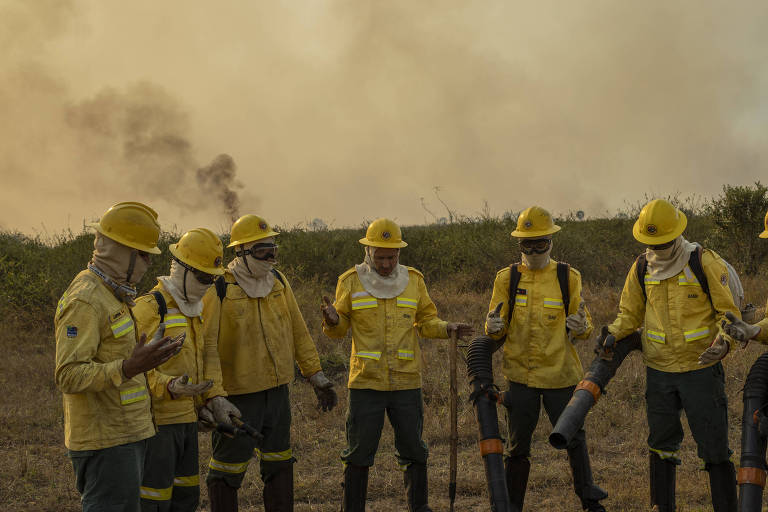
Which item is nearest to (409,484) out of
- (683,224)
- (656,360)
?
(656,360)

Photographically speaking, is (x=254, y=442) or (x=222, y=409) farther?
(x=254, y=442)

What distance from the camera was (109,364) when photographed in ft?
10.9

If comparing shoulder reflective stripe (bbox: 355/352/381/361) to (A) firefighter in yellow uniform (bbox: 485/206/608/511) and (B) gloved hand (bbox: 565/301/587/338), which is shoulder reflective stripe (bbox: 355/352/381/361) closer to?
(A) firefighter in yellow uniform (bbox: 485/206/608/511)

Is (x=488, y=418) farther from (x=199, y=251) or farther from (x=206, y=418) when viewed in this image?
(x=199, y=251)

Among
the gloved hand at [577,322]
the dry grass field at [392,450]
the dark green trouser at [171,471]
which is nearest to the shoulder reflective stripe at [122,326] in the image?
the dark green trouser at [171,471]

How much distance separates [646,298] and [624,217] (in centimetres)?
2212

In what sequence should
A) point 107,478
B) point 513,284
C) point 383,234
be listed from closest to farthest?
point 107,478 → point 383,234 → point 513,284

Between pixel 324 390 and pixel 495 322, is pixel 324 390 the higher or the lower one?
the lower one

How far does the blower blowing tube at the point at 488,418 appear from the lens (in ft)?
16.4

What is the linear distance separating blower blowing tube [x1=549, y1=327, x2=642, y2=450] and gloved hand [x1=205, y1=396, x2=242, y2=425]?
7.54 feet

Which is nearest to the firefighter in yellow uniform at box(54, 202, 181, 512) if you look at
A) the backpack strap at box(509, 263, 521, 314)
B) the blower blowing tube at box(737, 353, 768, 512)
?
the backpack strap at box(509, 263, 521, 314)

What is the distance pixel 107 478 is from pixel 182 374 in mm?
1025

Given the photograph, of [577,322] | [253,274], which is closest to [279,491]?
A: [253,274]

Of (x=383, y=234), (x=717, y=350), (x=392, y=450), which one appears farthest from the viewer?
(x=392, y=450)
